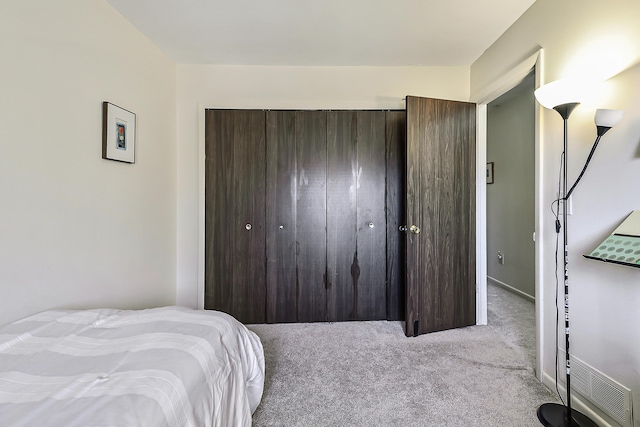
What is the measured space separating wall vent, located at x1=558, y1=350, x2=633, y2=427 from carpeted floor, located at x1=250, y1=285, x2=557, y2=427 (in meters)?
0.21

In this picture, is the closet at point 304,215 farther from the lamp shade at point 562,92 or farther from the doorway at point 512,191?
the doorway at point 512,191

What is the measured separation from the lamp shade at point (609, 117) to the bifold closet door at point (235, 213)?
7.52ft

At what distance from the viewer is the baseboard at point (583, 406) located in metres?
1.39

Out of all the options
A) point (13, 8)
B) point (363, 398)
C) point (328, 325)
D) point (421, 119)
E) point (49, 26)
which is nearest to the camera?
point (13, 8)

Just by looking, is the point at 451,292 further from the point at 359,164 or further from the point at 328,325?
the point at 359,164

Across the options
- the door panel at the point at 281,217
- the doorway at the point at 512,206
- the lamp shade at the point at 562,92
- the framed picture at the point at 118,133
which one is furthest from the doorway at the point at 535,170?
the framed picture at the point at 118,133

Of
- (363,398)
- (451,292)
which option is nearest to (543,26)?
(451,292)

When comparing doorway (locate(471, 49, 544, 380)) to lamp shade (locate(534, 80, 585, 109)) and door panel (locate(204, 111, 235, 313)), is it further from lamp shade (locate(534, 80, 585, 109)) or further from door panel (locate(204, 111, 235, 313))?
door panel (locate(204, 111, 235, 313))

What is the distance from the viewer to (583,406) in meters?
1.51

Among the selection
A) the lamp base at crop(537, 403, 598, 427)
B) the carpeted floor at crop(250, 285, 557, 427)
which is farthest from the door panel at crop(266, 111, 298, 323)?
the lamp base at crop(537, 403, 598, 427)

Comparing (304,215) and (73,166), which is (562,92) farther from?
(73,166)

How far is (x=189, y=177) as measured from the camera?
9.04 feet

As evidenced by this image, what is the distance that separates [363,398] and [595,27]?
7.76ft

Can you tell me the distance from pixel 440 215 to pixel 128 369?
2.35m
